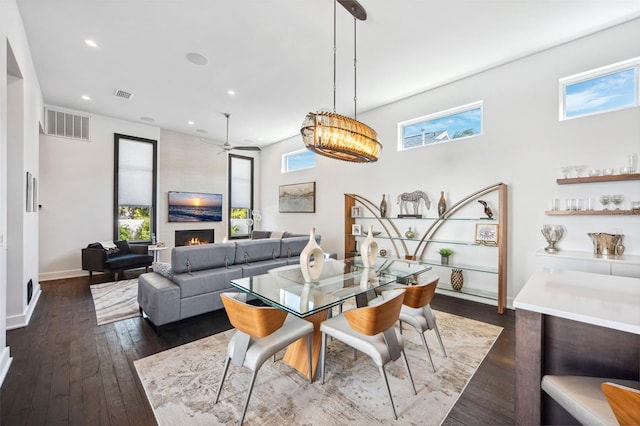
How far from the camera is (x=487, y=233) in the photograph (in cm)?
387

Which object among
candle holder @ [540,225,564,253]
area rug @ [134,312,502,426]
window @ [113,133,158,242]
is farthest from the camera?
window @ [113,133,158,242]

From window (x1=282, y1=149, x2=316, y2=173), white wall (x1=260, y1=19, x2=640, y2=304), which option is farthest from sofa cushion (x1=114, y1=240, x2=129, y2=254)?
white wall (x1=260, y1=19, x2=640, y2=304)

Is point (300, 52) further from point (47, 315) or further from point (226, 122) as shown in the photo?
point (47, 315)

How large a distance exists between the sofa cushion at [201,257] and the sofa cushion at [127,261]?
110 inches

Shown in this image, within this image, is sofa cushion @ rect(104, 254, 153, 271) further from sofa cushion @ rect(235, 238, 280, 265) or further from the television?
→ sofa cushion @ rect(235, 238, 280, 265)

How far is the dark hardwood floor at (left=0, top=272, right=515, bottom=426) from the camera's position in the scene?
174 cm

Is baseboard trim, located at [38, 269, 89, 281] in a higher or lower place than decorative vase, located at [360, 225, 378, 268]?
lower

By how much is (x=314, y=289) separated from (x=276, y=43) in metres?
3.05

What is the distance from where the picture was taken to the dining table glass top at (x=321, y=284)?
1.89 metres

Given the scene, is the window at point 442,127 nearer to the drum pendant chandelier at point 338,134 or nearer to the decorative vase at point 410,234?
the decorative vase at point 410,234

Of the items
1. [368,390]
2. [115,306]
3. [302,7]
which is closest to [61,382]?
[115,306]

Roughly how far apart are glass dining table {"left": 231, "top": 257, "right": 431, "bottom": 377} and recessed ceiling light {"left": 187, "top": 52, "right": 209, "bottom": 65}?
3.13 metres

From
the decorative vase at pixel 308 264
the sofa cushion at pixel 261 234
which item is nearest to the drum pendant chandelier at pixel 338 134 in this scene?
the decorative vase at pixel 308 264

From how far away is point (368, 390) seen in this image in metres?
2.00
